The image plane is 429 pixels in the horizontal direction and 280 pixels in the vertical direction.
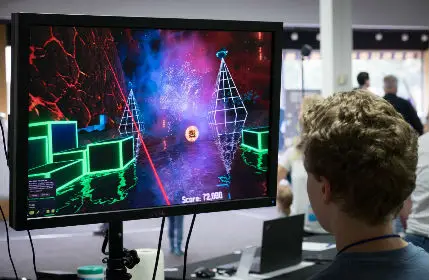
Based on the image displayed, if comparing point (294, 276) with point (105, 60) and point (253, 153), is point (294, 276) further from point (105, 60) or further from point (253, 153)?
point (105, 60)

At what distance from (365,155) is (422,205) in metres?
2.40

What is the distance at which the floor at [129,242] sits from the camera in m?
6.48

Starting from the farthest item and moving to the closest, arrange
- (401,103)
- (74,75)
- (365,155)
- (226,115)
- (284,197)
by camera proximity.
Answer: (401,103) → (284,197) → (226,115) → (74,75) → (365,155)

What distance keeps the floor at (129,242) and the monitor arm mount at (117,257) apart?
14.5 feet

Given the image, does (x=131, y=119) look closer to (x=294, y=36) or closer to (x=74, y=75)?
(x=74, y=75)

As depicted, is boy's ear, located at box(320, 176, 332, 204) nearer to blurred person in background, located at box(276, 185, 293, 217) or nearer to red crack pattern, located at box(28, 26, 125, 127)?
red crack pattern, located at box(28, 26, 125, 127)

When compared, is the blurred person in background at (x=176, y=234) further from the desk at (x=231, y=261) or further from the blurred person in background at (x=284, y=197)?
the desk at (x=231, y=261)

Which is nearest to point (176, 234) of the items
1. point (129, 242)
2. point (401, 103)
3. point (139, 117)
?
point (129, 242)

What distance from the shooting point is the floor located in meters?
6.48

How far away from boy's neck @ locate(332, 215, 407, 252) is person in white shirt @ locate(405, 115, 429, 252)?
88.9 inches

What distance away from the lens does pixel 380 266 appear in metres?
1.14

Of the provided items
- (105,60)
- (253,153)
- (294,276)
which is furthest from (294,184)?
(105,60)

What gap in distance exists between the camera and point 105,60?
1.37 m

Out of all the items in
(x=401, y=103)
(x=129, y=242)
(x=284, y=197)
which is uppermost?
(x=401, y=103)
